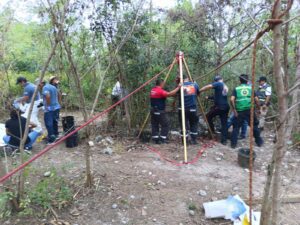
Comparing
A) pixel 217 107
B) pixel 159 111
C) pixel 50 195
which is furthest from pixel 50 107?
pixel 217 107

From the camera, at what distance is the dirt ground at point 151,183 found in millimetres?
3877

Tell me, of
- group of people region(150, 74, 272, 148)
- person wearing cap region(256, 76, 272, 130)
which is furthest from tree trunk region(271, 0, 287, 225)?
person wearing cap region(256, 76, 272, 130)

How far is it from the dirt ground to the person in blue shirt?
17.9 inches

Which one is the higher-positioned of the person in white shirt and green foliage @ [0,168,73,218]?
the person in white shirt

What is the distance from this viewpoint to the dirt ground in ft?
12.7

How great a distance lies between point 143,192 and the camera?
171 inches

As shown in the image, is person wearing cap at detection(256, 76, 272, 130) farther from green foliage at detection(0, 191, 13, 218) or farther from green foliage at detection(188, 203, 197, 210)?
green foliage at detection(0, 191, 13, 218)

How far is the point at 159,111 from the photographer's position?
6539 mm

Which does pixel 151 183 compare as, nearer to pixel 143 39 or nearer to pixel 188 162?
pixel 188 162

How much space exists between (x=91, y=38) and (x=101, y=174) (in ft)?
10.5

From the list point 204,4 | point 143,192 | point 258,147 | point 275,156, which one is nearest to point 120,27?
point 204,4

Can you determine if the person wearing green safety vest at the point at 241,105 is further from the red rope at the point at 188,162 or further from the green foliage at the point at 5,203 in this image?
the green foliage at the point at 5,203

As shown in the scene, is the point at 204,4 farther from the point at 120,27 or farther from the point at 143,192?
the point at 143,192

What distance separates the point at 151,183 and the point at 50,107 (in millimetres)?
3202
